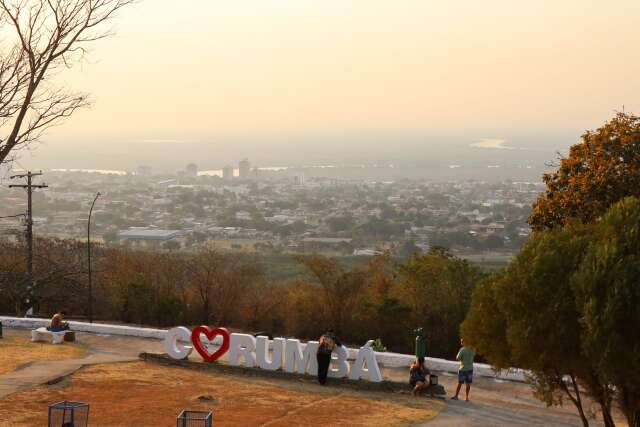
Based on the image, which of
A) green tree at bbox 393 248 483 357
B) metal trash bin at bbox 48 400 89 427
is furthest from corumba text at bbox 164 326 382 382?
green tree at bbox 393 248 483 357

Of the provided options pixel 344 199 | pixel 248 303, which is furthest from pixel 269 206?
pixel 248 303

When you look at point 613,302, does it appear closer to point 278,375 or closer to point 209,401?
point 209,401

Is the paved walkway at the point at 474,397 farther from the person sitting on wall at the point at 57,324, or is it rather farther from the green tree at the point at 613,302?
the green tree at the point at 613,302

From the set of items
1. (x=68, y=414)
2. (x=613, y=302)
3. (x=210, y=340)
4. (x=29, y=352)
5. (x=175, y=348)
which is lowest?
(x=29, y=352)

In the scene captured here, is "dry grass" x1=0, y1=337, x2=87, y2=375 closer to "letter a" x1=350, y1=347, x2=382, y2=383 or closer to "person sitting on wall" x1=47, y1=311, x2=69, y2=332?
"person sitting on wall" x1=47, y1=311, x2=69, y2=332

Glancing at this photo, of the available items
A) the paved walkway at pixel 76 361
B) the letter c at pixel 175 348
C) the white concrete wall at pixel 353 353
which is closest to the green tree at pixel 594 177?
the white concrete wall at pixel 353 353

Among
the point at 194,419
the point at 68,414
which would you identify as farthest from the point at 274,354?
the point at 194,419

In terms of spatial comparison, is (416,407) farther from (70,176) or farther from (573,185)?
(70,176)
